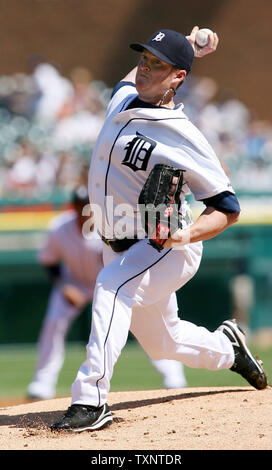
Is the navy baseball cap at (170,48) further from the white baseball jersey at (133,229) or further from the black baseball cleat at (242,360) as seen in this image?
the black baseball cleat at (242,360)

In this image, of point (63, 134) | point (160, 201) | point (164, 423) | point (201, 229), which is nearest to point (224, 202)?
point (201, 229)

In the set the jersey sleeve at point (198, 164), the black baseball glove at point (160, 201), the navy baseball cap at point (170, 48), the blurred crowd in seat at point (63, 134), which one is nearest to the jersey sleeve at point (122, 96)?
the navy baseball cap at point (170, 48)

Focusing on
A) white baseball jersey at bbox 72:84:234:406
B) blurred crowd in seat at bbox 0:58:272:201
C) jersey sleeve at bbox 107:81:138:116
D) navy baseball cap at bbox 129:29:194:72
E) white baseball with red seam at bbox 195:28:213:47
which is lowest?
white baseball jersey at bbox 72:84:234:406

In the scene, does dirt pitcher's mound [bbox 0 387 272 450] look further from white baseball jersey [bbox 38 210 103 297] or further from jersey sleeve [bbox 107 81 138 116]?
white baseball jersey [bbox 38 210 103 297]

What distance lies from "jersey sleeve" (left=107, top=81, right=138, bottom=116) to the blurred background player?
289cm

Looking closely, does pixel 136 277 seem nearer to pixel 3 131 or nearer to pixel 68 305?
pixel 68 305

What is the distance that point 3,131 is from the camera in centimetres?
1123

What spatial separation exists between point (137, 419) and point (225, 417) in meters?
0.44

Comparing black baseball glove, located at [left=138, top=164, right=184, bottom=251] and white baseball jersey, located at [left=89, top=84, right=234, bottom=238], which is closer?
black baseball glove, located at [left=138, top=164, right=184, bottom=251]

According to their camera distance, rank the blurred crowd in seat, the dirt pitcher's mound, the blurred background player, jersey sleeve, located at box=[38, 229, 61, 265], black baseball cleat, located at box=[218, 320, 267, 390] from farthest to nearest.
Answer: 1. the blurred crowd in seat
2. jersey sleeve, located at box=[38, 229, 61, 265]
3. the blurred background player
4. black baseball cleat, located at box=[218, 320, 267, 390]
5. the dirt pitcher's mound

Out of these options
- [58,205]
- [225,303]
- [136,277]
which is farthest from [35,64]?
[136,277]

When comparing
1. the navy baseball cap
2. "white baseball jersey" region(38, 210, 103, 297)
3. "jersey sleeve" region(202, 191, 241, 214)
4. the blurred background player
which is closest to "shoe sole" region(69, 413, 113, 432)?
"jersey sleeve" region(202, 191, 241, 214)

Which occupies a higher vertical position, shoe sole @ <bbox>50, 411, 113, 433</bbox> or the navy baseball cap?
the navy baseball cap

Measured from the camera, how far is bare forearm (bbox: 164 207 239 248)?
11.9 ft
